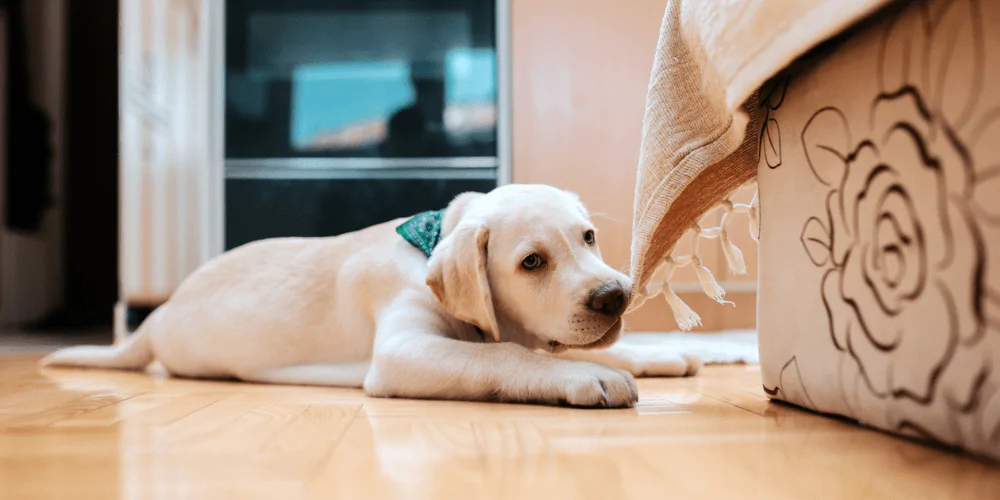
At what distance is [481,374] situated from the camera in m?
1.28

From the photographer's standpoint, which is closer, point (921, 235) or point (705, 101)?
point (921, 235)

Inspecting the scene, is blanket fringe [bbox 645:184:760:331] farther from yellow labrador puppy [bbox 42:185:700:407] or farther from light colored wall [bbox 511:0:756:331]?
light colored wall [bbox 511:0:756:331]

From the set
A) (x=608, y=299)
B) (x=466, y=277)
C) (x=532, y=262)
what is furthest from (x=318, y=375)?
(x=608, y=299)

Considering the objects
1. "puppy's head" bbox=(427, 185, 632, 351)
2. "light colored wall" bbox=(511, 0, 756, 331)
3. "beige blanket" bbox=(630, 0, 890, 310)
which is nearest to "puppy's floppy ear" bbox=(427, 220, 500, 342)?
"puppy's head" bbox=(427, 185, 632, 351)

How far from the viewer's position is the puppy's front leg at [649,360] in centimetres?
→ 171

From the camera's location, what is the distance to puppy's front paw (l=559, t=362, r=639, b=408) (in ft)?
3.87

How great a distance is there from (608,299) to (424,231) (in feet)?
1.63

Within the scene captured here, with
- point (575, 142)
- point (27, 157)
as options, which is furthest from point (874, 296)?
Answer: point (27, 157)

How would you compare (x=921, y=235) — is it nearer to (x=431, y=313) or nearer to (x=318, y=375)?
(x=431, y=313)

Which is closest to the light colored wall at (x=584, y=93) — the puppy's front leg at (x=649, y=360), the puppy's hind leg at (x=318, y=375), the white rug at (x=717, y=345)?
the white rug at (x=717, y=345)

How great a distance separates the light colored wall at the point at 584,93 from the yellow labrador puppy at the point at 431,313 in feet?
6.48

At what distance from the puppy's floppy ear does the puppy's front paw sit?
244 mm

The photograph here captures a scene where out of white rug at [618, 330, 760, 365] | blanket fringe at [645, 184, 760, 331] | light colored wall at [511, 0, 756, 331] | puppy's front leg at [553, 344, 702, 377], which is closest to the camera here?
blanket fringe at [645, 184, 760, 331]

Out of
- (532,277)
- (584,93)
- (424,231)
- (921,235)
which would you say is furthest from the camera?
(584,93)
